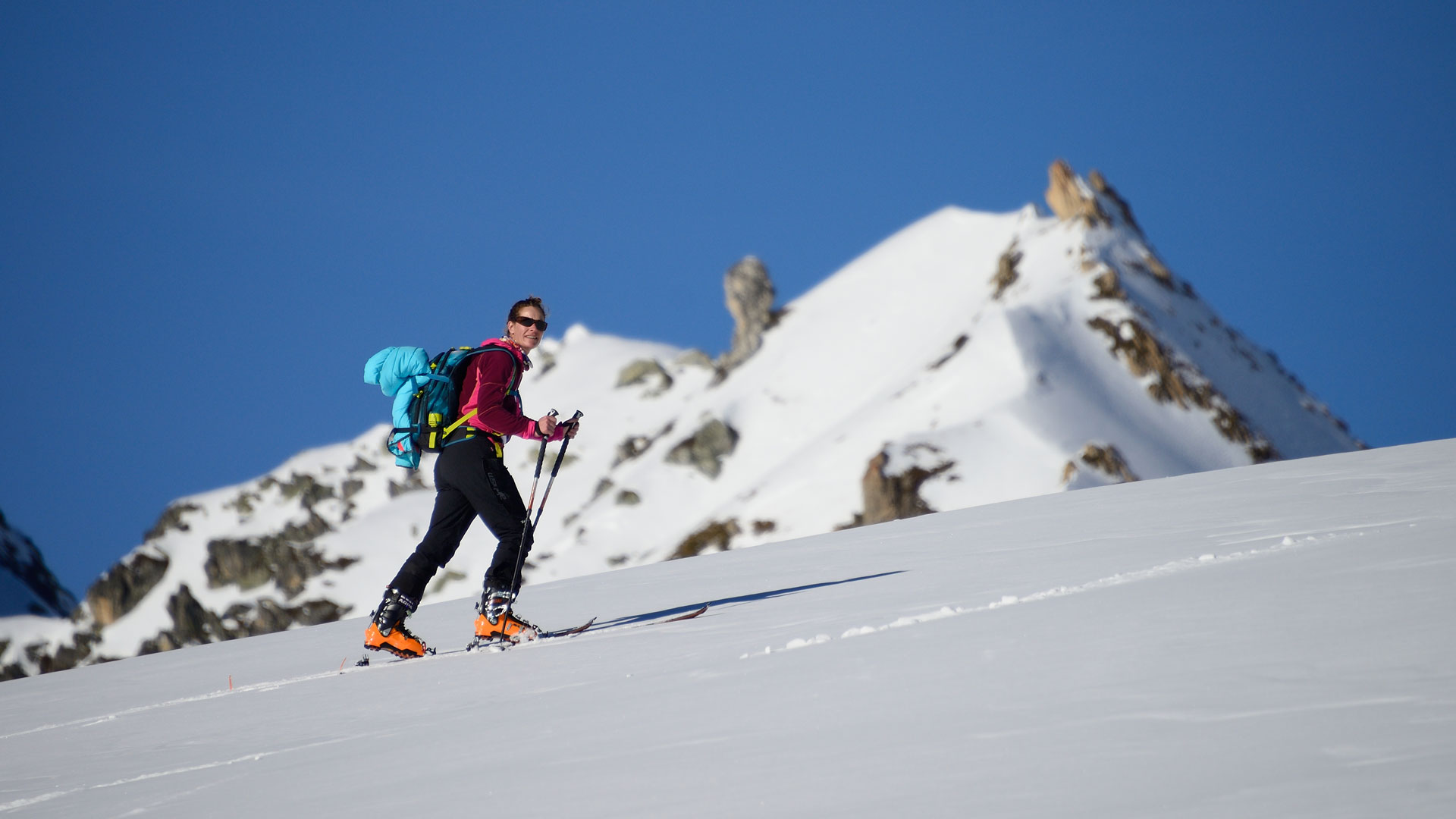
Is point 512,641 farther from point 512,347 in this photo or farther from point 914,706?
point 914,706

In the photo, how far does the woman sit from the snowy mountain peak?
6405 centimetres

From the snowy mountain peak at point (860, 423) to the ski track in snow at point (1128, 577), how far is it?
6399 centimetres

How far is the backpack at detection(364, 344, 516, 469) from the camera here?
9508 millimetres

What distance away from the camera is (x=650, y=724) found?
503 centimetres

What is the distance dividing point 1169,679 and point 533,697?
11.2 ft

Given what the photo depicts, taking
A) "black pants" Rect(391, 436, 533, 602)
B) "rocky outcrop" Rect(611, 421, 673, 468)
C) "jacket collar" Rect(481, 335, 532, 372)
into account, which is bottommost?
"black pants" Rect(391, 436, 533, 602)

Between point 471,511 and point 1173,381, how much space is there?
92642mm

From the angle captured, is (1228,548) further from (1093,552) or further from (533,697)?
(533,697)

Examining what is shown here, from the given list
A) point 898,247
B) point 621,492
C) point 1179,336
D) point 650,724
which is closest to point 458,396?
point 650,724

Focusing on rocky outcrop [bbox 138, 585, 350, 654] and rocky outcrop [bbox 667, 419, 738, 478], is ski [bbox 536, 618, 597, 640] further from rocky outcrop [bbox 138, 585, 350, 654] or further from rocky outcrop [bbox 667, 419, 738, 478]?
rocky outcrop [bbox 138, 585, 350, 654]

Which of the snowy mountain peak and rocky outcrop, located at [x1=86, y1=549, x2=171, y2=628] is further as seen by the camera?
rocky outcrop, located at [x1=86, y1=549, x2=171, y2=628]

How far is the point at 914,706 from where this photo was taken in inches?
182

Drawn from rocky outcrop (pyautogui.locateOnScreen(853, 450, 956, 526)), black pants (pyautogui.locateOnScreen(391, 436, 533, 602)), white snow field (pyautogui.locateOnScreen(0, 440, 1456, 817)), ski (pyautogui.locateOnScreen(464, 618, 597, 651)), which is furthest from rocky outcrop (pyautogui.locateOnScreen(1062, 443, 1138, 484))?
black pants (pyautogui.locateOnScreen(391, 436, 533, 602))

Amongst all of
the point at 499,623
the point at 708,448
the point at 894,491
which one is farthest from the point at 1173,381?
the point at 499,623
